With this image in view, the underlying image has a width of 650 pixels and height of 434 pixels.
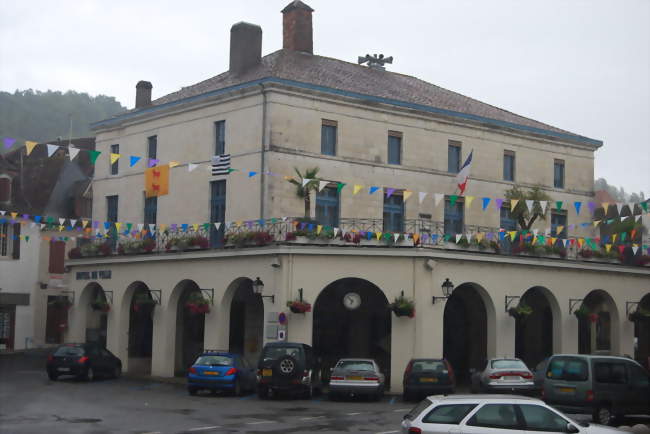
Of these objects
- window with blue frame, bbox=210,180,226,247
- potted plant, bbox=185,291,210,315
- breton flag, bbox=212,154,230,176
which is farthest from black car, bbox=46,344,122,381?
breton flag, bbox=212,154,230,176

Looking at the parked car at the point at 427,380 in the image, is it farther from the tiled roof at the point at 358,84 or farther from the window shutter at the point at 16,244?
the window shutter at the point at 16,244

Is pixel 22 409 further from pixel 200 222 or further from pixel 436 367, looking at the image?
pixel 200 222

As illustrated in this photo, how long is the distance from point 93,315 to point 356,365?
18469 mm

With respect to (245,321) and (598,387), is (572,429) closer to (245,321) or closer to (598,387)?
(598,387)

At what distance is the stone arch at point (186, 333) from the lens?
38619 millimetres

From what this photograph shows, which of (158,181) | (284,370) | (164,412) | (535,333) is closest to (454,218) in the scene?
(535,333)

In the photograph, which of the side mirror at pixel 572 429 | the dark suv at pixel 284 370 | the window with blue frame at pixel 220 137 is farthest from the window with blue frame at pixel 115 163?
the side mirror at pixel 572 429

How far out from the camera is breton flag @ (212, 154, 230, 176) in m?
37.5

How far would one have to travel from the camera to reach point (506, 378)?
29.0 m

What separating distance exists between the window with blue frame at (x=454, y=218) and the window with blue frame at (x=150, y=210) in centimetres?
1295

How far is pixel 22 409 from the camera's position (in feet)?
80.0

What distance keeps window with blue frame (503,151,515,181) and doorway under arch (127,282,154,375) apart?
1688 centimetres

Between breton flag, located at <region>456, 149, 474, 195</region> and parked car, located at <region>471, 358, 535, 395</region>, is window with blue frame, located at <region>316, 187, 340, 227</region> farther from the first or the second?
parked car, located at <region>471, 358, 535, 395</region>

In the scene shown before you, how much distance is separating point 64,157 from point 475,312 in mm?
29739
